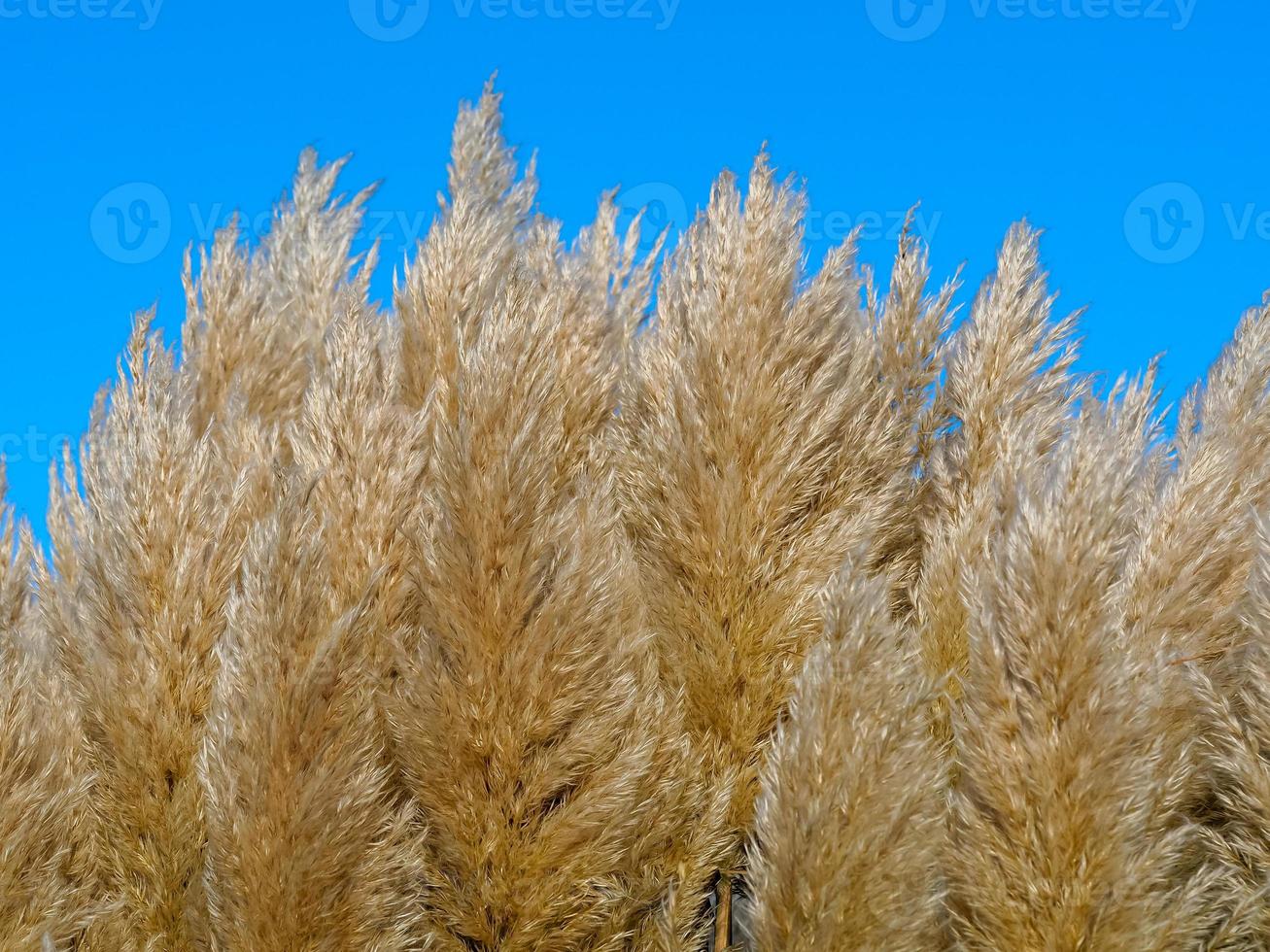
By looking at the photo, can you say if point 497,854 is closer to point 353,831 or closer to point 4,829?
point 353,831

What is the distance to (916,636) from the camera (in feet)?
9.87

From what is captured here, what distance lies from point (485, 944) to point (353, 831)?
49 centimetres

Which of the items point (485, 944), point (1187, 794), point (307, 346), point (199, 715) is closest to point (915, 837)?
point (1187, 794)

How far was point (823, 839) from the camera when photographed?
2639mm

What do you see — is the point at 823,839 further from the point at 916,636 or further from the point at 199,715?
the point at 199,715

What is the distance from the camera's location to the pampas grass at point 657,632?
106 inches

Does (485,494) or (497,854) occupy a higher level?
(485,494)

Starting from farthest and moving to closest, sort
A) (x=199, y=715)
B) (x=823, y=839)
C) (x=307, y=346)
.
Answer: (x=307, y=346) < (x=199, y=715) < (x=823, y=839)

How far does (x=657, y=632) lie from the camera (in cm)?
336

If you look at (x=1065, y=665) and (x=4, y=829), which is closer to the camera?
(x=1065, y=665)

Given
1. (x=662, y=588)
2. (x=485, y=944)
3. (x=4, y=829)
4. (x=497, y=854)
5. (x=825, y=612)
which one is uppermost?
(x=662, y=588)

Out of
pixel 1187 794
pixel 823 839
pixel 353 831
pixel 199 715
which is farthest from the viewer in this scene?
pixel 199 715

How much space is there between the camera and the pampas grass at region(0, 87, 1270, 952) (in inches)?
106

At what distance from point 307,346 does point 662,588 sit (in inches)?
69.0
